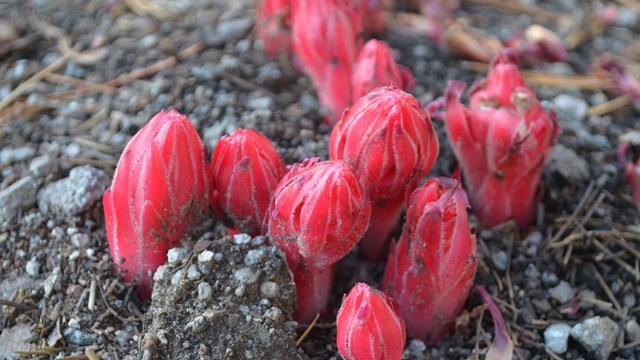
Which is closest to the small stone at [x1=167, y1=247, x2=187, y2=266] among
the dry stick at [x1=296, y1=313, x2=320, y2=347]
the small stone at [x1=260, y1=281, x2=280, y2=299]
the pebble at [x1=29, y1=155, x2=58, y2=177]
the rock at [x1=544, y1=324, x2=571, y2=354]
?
the small stone at [x1=260, y1=281, x2=280, y2=299]

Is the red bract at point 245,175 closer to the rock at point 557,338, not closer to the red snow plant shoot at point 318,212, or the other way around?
the red snow plant shoot at point 318,212

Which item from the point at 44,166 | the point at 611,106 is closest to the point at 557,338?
the point at 611,106

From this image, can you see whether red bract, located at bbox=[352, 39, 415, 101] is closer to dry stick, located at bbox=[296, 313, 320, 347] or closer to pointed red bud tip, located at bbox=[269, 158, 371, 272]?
pointed red bud tip, located at bbox=[269, 158, 371, 272]

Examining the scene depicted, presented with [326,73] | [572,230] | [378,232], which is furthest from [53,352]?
[572,230]

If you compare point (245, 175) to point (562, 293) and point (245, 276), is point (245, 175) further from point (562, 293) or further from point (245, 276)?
point (562, 293)

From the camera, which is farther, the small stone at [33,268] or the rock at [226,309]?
the small stone at [33,268]

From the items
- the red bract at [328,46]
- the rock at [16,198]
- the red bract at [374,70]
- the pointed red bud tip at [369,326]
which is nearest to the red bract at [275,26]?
the red bract at [328,46]

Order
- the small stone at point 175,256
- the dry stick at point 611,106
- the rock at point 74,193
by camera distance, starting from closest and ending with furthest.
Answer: the small stone at point 175,256 < the rock at point 74,193 < the dry stick at point 611,106
